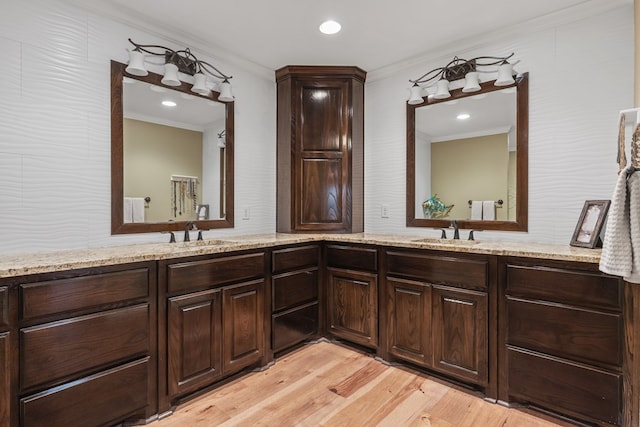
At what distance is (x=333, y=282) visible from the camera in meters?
2.79

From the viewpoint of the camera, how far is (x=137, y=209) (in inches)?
91.3

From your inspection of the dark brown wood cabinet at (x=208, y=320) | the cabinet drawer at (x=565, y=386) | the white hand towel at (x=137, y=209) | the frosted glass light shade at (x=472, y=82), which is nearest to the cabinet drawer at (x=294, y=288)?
the dark brown wood cabinet at (x=208, y=320)

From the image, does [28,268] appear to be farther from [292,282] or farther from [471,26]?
[471,26]

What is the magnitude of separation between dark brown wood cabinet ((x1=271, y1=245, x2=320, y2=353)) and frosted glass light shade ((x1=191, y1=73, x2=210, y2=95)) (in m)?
1.32

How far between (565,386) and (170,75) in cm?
300

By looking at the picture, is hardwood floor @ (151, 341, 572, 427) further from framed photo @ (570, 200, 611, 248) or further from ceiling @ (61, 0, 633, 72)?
ceiling @ (61, 0, 633, 72)

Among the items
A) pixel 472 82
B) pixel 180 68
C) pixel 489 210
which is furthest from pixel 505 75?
pixel 180 68

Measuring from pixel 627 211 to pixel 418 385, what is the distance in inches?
58.7

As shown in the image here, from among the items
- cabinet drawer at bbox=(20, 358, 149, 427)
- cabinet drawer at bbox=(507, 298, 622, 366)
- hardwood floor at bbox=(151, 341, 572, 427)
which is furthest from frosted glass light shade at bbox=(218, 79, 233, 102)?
cabinet drawer at bbox=(507, 298, 622, 366)

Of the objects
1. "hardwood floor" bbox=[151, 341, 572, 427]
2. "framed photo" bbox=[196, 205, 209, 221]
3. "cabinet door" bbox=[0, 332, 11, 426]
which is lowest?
"hardwood floor" bbox=[151, 341, 572, 427]

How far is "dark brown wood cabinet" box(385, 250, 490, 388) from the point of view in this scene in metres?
2.05

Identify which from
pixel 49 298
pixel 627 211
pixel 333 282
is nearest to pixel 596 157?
pixel 627 211

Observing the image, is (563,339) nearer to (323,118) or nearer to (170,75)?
(323,118)

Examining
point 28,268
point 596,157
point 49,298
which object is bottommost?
point 49,298
